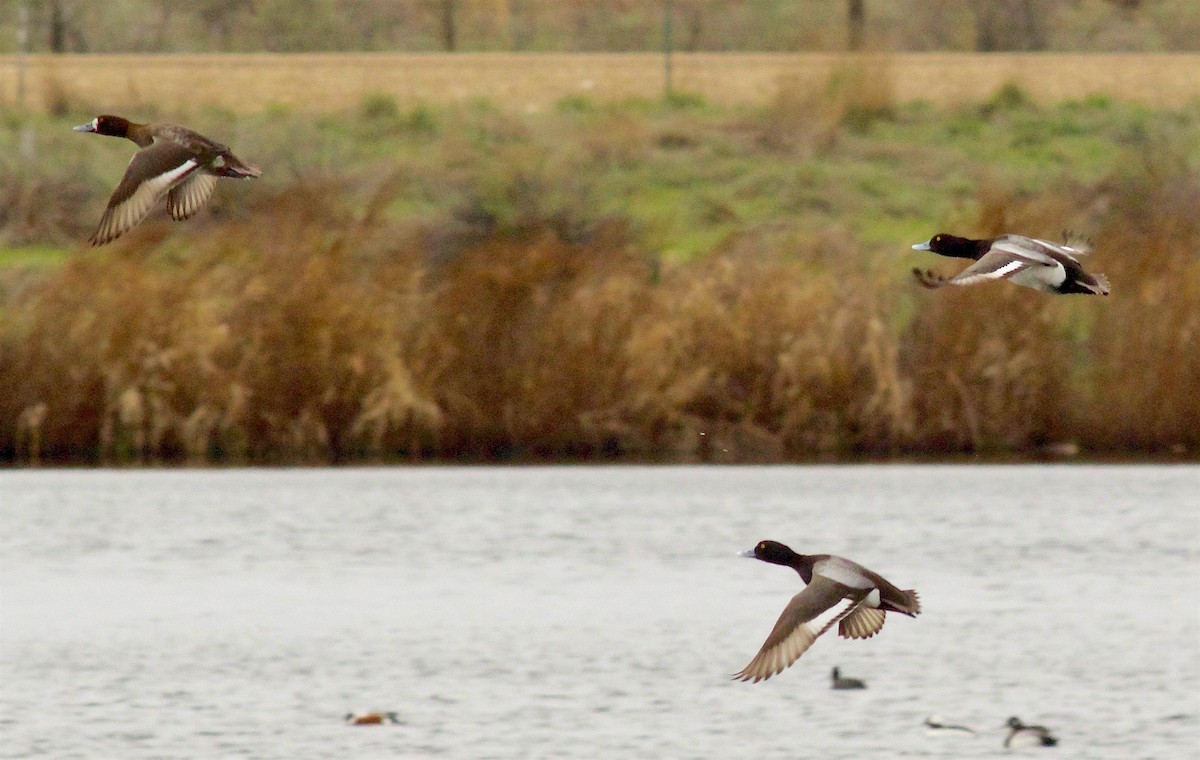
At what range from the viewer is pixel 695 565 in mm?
20250

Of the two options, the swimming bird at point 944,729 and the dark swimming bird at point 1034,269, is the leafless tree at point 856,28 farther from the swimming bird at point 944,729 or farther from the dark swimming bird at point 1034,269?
the dark swimming bird at point 1034,269

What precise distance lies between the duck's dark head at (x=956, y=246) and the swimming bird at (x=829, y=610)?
48.4 inches

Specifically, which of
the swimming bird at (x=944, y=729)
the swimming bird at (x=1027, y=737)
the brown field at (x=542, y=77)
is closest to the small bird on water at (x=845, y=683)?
the swimming bird at (x=944, y=729)

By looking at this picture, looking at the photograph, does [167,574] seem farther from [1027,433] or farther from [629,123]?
[629,123]

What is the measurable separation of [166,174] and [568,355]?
1593 cm

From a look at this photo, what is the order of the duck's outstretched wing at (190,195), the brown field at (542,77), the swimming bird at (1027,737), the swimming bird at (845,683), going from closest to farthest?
the duck's outstretched wing at (190,195) < the swimming bird at (1027,737) < the swimming bird at (845,683) < the brown field at (542,77)

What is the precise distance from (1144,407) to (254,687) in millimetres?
12209

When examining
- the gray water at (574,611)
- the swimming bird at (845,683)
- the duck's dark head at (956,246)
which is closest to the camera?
the duck's dark head at (956,246)

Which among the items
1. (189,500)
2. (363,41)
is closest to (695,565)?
(189,500)

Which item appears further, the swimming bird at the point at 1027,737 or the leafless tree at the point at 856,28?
the leafless tree at the point at 856,28

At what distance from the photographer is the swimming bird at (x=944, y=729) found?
1353 centimetres

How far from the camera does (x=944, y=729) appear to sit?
1361cm

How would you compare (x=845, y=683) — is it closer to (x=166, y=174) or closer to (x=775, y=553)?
(x=775, y=553)

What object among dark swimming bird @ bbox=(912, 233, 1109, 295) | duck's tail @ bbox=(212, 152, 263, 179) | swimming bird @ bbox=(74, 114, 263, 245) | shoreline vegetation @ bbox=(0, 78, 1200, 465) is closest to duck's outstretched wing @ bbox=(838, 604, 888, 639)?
→ dark swimming bird @ bbox=(912, 233, 1109, 295)
